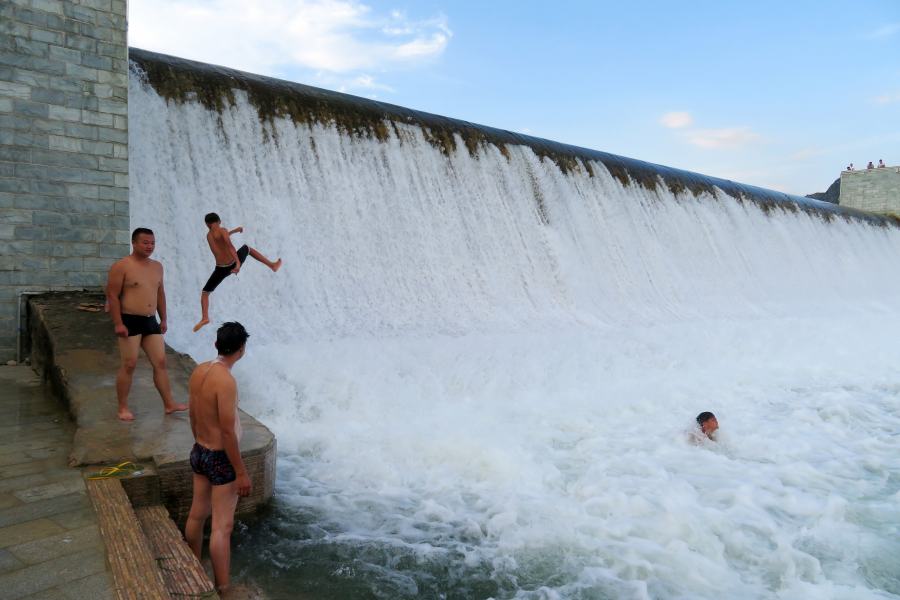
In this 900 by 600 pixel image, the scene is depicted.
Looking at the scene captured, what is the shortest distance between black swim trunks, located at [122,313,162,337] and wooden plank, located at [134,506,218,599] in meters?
1.38

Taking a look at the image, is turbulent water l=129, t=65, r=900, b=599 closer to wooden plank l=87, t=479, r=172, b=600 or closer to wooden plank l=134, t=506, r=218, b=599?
wooden plank l=134, t=506, r=218, b=599

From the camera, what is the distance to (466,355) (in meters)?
7.48

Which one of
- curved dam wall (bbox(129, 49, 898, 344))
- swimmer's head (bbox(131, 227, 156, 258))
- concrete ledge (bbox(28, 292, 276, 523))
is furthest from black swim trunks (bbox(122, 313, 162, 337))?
curved dam wall (bbox(129, 49, 898, 344))

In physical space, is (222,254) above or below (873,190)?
below

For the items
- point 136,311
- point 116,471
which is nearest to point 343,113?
point 136,311

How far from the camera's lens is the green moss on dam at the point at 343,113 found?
28.3 ft

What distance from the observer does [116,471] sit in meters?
3.05

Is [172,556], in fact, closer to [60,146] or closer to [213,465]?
[213,465]

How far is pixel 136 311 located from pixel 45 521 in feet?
5.38

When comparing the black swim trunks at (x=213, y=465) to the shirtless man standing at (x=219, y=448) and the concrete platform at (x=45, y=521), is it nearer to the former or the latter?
the shirtless man standing at (x=219, y=448)

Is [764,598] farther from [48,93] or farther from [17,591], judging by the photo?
[48,93]

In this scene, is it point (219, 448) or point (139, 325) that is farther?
point (139, 325)

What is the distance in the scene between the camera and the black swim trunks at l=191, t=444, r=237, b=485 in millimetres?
2508

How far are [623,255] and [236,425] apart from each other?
41.3ft
